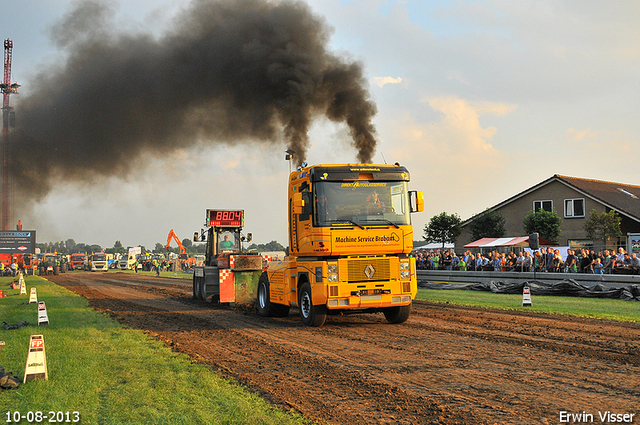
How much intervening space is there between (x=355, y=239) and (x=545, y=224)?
1181 inches

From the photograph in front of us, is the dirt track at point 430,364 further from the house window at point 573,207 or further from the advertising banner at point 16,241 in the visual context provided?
the advertising banner at point 16,241

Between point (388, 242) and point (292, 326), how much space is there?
307 cm

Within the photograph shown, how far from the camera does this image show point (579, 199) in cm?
3844

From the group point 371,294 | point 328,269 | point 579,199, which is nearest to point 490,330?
point 371,294

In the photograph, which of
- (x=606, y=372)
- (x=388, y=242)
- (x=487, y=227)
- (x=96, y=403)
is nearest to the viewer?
(x=96, y=403)

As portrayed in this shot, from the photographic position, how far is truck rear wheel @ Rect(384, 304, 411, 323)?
12.1m

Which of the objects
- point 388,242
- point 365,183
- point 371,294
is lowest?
point 371,294

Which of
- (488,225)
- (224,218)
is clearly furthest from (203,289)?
(488,225)

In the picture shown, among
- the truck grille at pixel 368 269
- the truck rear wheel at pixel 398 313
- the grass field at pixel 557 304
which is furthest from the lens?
the grass field at pixel 557 304

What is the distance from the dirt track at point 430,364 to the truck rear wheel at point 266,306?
764 mm

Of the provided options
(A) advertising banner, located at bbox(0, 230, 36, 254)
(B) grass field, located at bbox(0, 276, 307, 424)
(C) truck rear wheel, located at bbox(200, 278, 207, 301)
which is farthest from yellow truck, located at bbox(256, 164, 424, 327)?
(A) advertising banner, located at bbox(0, 230, 36, 254)

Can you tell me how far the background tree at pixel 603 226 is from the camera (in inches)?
1316

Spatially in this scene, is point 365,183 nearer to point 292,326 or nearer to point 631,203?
point 292,326

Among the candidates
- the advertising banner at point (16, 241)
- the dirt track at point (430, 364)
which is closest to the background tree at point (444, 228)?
the dirt track at point (430, 364)
